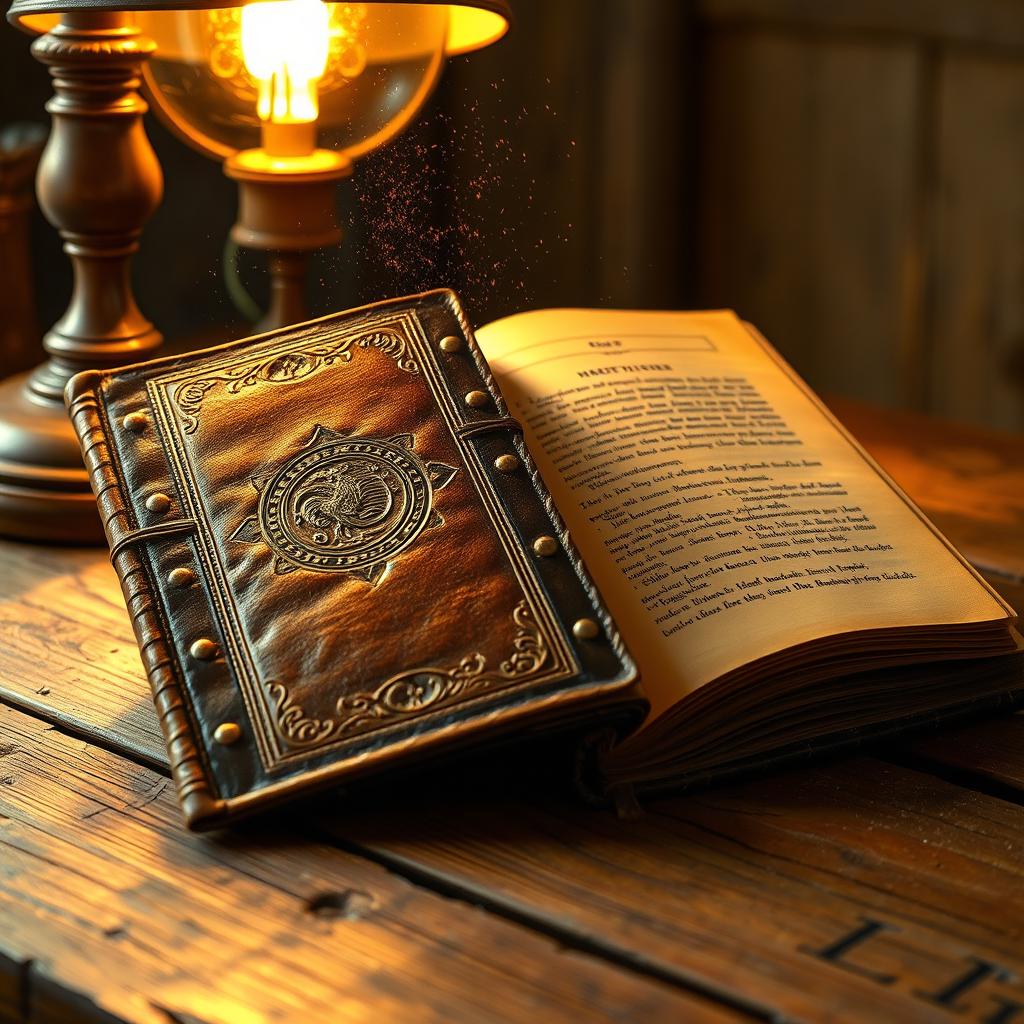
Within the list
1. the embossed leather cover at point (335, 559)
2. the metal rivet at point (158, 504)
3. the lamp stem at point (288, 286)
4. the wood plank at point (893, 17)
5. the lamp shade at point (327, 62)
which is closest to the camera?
the embossed leather cover at point (335, 559)

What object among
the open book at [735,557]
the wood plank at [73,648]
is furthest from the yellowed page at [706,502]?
the wood plank at [73,648]

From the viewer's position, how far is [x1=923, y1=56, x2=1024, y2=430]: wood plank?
2020 millimetres

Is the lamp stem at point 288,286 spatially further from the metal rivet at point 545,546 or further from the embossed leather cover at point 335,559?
the metal rivet at point 545,546

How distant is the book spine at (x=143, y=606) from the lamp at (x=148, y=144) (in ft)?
0.68

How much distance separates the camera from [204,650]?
2.29 feet

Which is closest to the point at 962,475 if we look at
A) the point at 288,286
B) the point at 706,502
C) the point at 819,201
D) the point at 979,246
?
the point at 706,502

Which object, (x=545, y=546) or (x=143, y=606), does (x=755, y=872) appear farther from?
(x=143, y=606)

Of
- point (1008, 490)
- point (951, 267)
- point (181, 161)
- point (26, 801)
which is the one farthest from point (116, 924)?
point (951, 267)

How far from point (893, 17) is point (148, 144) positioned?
1411mm

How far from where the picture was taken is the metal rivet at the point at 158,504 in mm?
762

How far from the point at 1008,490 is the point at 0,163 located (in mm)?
1044

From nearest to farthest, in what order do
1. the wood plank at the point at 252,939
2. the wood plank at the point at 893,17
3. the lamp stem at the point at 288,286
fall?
the wood plank at the point at 252,939 < the lamp stem at the point at 288,286 < the wood plank at the point at 893,17

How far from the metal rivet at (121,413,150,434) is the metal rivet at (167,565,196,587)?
4.4 inches

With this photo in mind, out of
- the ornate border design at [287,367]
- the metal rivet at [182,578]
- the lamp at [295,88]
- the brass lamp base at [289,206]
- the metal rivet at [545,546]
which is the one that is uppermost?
the lamp at [295,88]
